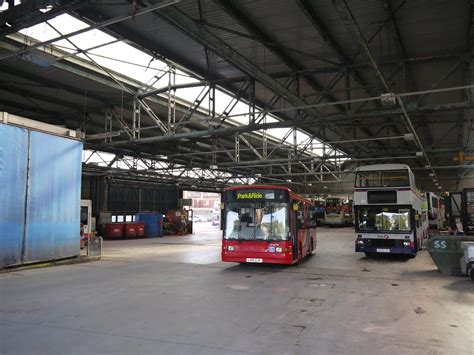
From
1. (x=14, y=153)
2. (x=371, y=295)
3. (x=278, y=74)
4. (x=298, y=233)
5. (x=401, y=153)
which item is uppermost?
(x=278, y=74)

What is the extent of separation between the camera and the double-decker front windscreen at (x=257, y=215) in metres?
13.7

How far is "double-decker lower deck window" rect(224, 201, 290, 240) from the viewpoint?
45.0ft

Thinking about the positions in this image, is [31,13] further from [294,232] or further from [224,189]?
[294,232]

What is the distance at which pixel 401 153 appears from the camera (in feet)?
76.5

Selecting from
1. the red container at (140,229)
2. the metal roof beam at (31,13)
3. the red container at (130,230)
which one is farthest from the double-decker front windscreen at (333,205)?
the metal roof beam at (31,13)

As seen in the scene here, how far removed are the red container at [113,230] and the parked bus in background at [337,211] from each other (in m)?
26.5

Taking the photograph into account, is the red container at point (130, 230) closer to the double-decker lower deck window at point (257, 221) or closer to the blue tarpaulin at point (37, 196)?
the blue tarpaulin at point (37, 196)

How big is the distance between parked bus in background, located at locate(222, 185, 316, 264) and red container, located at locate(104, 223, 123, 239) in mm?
20069

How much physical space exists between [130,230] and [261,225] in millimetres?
21823

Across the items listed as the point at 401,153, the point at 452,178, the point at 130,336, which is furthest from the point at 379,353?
the point at 452,178

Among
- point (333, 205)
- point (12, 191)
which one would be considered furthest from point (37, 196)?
point (333, 205)

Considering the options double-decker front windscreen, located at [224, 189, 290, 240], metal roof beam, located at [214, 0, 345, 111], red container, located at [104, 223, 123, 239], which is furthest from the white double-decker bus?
red container, located at [104, 223, 123, 239]

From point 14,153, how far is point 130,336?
30.7 ft

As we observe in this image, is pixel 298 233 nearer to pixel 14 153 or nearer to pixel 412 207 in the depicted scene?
pixel 412 207
